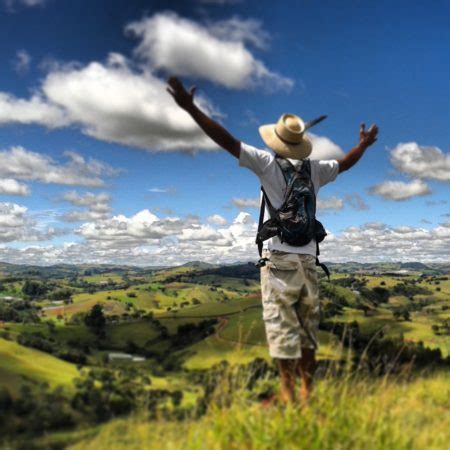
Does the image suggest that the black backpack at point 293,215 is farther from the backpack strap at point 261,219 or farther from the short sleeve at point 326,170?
the short sleeve at point 326,170

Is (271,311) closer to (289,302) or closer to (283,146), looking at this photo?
(289,302)

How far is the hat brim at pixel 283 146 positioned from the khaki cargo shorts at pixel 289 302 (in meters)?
1.66

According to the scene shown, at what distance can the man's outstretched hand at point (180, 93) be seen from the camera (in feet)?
18.1

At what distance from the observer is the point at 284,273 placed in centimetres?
646

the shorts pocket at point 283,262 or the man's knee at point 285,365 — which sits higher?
the shorts pocket at point 283,262

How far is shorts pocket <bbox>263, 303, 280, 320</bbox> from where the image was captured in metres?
6.29

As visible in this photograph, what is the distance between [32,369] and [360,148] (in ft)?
22.7

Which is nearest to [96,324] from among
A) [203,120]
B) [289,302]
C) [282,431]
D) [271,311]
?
[271,311]

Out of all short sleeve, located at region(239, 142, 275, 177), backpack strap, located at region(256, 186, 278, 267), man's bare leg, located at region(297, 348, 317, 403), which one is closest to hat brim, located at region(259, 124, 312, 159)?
short sleeve, located at region(239, 142, 275, 177)

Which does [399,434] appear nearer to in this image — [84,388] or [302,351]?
[302,351]

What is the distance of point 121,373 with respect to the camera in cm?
602

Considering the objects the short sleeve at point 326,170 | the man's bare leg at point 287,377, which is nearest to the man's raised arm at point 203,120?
the short sleeve at point 326,170

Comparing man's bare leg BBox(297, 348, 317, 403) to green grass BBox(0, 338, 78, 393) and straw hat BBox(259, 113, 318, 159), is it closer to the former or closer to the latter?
straw hat BBox(259, 113, 318, 159)

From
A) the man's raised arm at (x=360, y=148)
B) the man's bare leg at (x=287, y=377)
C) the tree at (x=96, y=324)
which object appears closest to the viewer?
the man's bare leg at (x=287, y=377)
